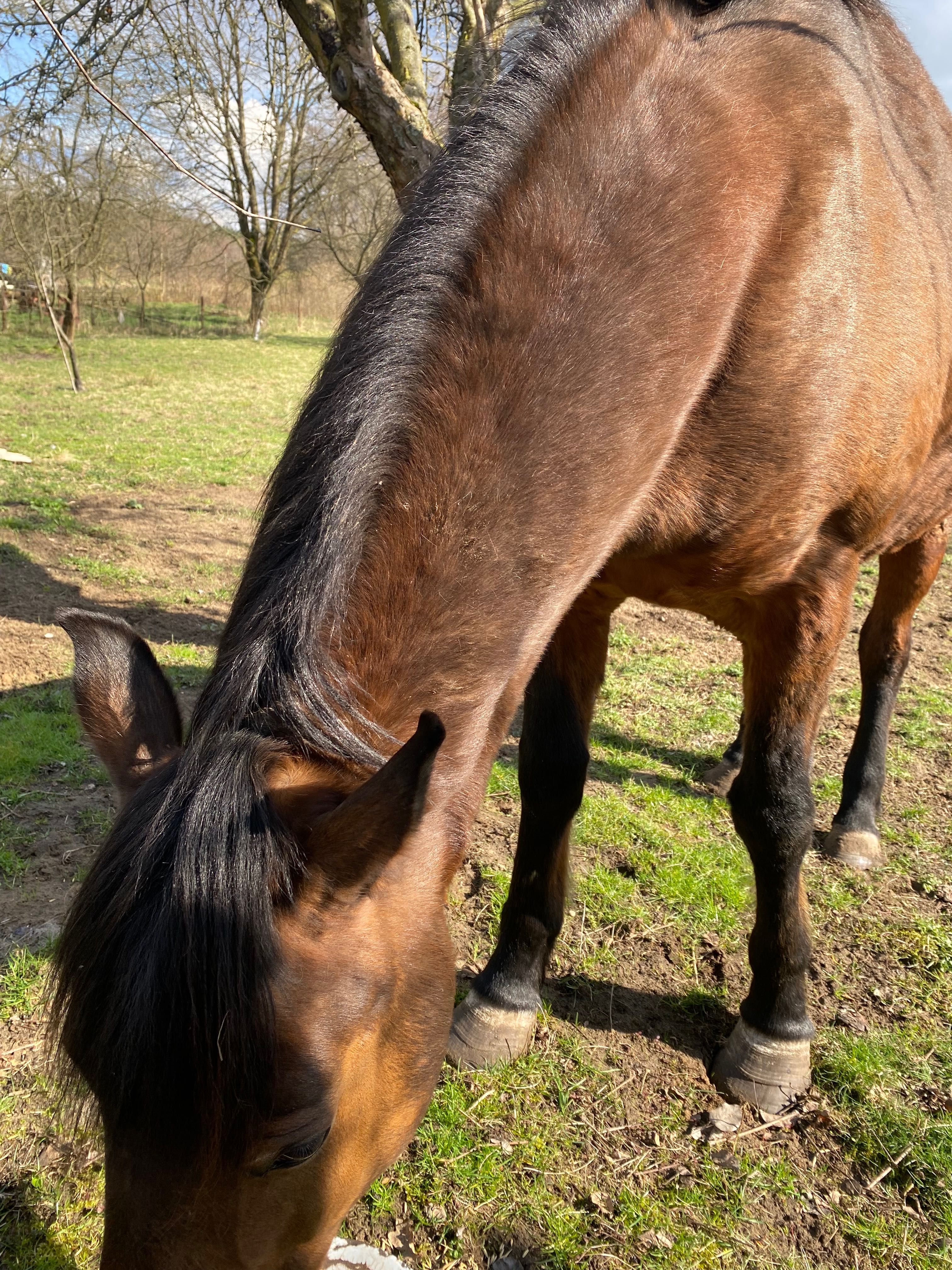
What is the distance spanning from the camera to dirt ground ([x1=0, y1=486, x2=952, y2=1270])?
2.17 m

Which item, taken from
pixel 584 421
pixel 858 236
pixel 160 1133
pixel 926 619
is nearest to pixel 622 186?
pixel 584 421

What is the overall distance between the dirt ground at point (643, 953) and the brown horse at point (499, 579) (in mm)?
186

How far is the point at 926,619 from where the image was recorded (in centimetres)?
596

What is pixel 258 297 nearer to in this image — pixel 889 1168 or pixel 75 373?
pixel 75 373

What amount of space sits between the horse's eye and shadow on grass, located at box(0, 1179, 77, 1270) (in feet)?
3.56

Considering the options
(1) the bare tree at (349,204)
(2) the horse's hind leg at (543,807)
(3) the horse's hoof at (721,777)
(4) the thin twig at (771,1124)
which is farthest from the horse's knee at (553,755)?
(1) the bare tree at (349,204)

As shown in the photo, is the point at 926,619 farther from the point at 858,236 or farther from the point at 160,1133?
the point at 160,1133

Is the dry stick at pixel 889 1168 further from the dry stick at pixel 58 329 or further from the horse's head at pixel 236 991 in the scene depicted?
the dry stick at pixel 58 329

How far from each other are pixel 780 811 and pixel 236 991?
1.78 metres

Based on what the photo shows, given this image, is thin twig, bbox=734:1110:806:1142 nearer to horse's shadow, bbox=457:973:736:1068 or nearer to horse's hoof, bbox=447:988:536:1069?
horse's shadow, bbox=457:973:736:1068

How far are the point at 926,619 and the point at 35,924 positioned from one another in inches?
225

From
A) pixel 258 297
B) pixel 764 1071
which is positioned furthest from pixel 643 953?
pixel 258 297

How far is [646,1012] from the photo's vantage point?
2666 millimetres

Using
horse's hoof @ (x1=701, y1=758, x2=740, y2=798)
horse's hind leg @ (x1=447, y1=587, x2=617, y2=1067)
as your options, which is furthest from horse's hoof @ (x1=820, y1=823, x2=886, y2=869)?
horse's hind leg @ (x1=447, y1=587, x2=617, y2=1067)
